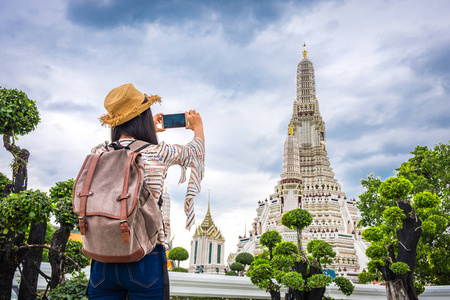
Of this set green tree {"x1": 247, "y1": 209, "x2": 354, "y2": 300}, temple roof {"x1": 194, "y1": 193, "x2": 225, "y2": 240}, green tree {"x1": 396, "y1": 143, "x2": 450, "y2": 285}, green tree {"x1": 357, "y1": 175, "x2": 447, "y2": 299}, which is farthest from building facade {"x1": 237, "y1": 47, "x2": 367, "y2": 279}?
green tree {"x1": 247, "y1": 209, "x2": 354, "y2": 300}

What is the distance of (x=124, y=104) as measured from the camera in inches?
77.0

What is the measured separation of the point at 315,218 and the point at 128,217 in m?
34.1

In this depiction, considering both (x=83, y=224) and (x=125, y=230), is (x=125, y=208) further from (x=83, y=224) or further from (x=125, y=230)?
(x=83, y=224)

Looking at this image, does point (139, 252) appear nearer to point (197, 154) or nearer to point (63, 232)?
point (197, 154)

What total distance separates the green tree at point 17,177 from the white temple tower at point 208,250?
19450mm

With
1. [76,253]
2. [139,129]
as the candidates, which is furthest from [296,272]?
[139,129]

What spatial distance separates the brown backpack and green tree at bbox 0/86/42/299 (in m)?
2.26

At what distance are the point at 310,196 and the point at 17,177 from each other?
112 feet

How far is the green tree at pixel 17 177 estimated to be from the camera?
345 cm

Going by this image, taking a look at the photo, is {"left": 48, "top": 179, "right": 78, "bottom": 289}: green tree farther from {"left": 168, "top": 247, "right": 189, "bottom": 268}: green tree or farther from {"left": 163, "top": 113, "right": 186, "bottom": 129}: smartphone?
{"left": 168, "top": 247, "right": 189, "bottom": 268}: green tree

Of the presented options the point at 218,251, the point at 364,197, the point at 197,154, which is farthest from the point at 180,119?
the point at 218,251

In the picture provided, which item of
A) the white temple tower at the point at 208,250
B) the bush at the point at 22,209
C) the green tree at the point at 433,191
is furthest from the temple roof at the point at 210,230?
the bush at the point at 22,209

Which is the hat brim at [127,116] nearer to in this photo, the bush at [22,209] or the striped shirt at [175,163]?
the striped shirt at [175,163]

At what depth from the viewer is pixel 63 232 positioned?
369cm
